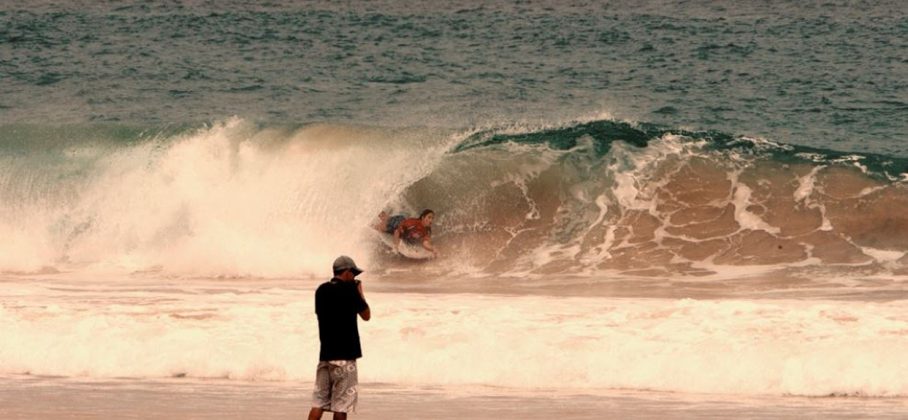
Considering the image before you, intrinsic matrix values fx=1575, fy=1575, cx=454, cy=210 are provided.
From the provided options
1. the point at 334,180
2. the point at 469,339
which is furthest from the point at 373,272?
the point at 469,339

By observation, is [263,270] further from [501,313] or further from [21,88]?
[21,88]

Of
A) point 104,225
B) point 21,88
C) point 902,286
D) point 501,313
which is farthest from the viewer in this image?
point 21,88

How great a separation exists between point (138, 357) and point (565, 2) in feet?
97.9

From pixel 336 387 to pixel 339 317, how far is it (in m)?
0.43

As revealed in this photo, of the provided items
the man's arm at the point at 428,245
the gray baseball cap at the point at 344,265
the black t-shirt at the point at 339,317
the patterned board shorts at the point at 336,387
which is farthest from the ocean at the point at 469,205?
the gray baseball cap at the point at 344,265

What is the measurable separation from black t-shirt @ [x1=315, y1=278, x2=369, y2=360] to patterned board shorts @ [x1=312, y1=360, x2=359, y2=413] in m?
0.06

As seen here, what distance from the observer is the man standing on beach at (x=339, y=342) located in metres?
9.70

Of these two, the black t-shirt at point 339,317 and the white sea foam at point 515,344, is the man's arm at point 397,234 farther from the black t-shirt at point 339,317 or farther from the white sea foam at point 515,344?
the black t-shirt at point 339,317

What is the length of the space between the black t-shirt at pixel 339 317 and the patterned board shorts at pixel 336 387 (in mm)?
57

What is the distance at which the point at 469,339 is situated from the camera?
1286 cm

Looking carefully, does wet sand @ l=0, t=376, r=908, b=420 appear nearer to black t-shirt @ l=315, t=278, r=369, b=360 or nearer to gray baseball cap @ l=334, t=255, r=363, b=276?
black t-shirt @ l=315, t=278, r=369, b=360

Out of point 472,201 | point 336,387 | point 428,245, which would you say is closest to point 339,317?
point 336,387

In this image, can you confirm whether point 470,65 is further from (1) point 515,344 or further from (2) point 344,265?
(2) point 344,265

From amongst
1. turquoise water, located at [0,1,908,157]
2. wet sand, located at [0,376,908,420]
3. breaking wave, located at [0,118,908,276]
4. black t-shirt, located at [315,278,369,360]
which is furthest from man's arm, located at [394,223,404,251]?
black t-shirt, located at [315,278,369,360]
